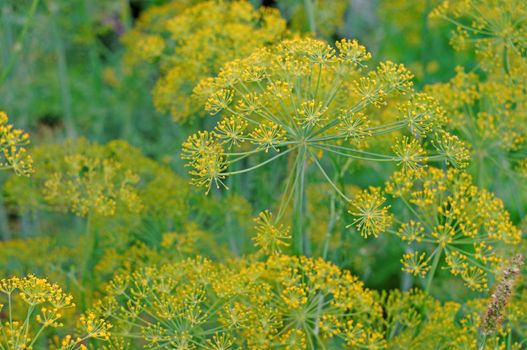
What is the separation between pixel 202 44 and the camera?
118 inches

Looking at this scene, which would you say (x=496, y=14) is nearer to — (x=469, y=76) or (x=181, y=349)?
(x=469, y=76)

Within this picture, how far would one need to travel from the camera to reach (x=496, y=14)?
9.41 ft

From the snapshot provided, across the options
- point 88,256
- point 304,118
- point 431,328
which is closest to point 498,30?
point 304,118

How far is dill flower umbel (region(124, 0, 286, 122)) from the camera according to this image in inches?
116

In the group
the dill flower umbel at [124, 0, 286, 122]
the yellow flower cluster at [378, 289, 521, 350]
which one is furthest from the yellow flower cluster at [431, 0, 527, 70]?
the yellow flower cluster at [378, 289, 521, 350]

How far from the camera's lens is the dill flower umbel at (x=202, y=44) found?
295 centimetres

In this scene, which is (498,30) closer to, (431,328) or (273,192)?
(431,328)

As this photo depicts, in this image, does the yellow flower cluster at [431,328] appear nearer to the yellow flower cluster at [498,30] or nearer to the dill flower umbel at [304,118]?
the dill flower umbel at [304,118]

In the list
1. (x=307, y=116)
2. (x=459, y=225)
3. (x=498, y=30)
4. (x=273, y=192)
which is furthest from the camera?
(x=273, y=192)

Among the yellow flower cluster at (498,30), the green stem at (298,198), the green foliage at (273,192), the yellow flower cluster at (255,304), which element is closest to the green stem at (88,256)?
the green foliage at (273,192)

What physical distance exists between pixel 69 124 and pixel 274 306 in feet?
7.33

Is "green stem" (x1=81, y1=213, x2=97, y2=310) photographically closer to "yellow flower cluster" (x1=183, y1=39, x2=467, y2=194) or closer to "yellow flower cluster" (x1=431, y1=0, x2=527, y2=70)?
"yellow flower cluster" (x1=183, y1=39, x2=467, y2=194)

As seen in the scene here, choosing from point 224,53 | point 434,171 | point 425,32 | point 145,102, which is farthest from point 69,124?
point 434,171

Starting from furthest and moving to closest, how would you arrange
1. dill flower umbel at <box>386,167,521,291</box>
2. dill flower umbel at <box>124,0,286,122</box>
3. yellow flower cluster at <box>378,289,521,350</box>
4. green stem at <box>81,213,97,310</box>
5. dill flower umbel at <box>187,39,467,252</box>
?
dill flower umbel at <box>124,0,286,122</box>, green stem at <box>81,213,97,310</box>, yellow flower cluster at <box>378,289,521,350</box>, dill flower umbel at <box>386,167,521,291</box>, dill flower umbel at <box>187,39,467,252</box>
